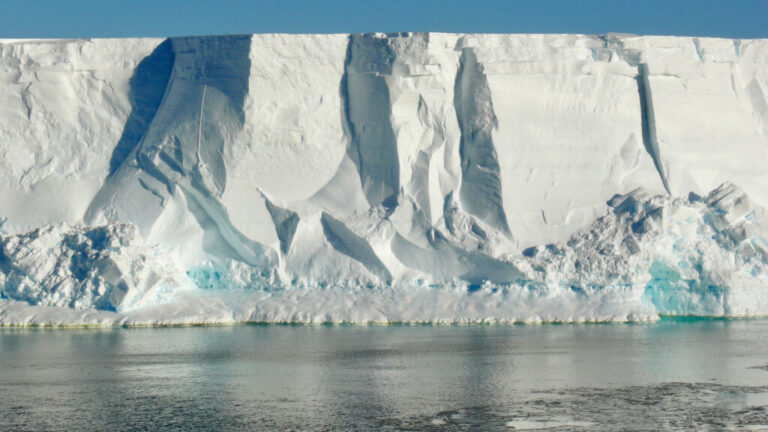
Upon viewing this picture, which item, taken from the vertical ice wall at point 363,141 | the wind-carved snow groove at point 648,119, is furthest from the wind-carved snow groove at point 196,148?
the wind-carved snow groove at point 648,119

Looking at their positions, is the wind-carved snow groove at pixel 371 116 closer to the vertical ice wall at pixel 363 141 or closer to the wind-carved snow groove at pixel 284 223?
the vertical ice wall at pixel 363 141

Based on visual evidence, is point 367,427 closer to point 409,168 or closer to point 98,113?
point 409,168

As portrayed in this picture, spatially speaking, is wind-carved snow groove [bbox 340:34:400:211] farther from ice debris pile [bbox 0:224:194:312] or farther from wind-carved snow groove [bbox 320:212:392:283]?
ice debris pile [bbox 0:224:194:312]

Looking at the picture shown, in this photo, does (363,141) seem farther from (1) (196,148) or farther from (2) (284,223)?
(1) (196,148)

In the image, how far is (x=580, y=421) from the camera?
17031mm

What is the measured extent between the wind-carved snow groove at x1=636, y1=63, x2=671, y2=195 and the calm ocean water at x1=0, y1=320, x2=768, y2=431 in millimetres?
5571

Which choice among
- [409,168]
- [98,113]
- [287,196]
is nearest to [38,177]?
[98,113]

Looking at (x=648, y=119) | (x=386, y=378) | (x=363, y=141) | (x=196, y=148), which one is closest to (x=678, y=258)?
(x=648, y=119)

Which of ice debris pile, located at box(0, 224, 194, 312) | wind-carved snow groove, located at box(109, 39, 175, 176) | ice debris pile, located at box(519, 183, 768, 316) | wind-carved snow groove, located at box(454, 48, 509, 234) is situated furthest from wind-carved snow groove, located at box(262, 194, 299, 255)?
ice debris pile, located at box(519, 183, 768, 316)

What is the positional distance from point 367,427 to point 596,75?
1753 centimetres

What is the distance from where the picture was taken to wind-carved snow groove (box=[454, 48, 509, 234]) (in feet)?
101

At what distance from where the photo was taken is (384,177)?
31109 mm

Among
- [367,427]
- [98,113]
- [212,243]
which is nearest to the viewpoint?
[367,427]

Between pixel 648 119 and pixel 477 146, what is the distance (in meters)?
4.81
